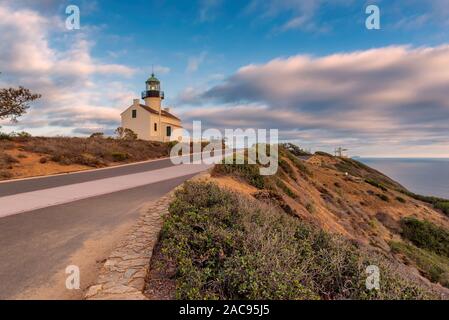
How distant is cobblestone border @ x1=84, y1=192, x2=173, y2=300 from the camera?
3.57 meters

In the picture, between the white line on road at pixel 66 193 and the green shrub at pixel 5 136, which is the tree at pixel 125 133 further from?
the white line on road at pixel 66 193

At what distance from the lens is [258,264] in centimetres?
374

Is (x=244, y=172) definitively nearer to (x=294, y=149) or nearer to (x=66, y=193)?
(x=66, y=193)

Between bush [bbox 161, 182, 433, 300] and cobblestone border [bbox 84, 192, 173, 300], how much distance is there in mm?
425

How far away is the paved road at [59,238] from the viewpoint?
3.91 m

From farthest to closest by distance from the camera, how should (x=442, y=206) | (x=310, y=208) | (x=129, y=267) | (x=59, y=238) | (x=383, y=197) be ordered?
1. (x=442, y=206)
2. (x=383, y=197)
3. (x=310, y=208)
4. (x=59, y=238)
5. (x=129, y=267)

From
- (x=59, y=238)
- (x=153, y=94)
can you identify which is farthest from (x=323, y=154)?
(x=59, y=238)

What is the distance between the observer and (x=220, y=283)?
3.59 meters

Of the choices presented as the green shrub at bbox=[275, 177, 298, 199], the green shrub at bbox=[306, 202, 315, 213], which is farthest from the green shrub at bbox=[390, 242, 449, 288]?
the green shrub at bbox=[275, 177, 298, 199]

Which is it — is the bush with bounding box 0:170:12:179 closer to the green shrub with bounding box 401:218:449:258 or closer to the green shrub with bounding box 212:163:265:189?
the green shrub with bounding box 212:163:265:189

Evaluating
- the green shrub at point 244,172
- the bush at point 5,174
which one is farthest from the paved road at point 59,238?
the bush at point 5,174

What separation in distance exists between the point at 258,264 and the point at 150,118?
39.7 m
